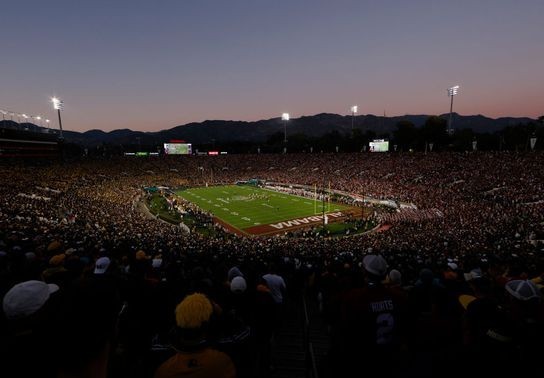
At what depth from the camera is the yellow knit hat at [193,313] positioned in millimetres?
2268

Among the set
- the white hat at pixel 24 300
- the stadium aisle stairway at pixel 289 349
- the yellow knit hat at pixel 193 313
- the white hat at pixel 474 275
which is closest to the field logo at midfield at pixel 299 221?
the stadium aisle stairway at pixel 289 349

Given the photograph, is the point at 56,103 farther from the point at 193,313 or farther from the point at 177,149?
the point at 193,313

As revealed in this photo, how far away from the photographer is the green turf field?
40000 mm

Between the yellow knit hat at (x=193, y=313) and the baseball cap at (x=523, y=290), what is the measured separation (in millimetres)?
3120

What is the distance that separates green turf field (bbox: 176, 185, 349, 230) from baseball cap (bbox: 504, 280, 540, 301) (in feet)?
109

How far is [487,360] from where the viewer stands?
211 cm

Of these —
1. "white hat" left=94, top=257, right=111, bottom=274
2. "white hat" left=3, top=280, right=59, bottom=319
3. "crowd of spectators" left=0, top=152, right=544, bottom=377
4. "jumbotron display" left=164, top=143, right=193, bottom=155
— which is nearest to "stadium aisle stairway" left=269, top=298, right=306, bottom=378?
"crowd of spectators" left=0, top=152, right=544, bottom=377

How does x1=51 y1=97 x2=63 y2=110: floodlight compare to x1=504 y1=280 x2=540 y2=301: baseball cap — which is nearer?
x1=504 y1=280 x2=540 y2=301: baseball cap

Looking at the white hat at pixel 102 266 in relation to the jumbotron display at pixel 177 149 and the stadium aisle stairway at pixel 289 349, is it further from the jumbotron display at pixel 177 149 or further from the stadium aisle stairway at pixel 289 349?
the jumbotron display at pixel 177 149

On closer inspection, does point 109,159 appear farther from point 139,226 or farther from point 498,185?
point 498,185

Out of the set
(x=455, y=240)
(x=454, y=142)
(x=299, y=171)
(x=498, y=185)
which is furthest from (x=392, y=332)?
(x=454, y=142)

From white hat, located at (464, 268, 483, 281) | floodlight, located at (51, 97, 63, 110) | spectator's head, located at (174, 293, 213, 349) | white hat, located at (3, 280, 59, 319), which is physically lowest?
white hat, located at (464, 268, 483, 281)

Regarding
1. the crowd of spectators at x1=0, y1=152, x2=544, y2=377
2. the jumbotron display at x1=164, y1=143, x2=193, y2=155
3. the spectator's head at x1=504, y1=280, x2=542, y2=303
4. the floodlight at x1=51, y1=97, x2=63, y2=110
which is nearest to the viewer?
the crowd of spectators at x1=0, y1=152, x2=544, y2=377

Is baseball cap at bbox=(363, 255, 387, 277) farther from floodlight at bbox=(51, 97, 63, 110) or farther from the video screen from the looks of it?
the video screen
